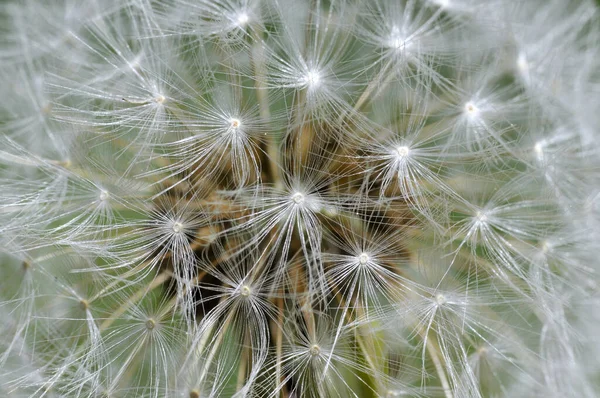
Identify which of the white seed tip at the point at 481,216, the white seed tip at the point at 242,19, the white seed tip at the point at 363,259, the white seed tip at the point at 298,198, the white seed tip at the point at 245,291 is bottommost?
the white seed tip at the point at 245,291

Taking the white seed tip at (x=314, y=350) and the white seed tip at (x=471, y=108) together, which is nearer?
the white seed tip at (x=314, y=350)

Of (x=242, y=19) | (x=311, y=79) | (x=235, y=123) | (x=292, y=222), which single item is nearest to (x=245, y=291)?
(x=292, y=222)

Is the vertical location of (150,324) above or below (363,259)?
below

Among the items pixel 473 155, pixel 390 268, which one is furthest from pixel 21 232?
pixel 473 155

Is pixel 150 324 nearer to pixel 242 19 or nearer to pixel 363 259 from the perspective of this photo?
pixel 363 259

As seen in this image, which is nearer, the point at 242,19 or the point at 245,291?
the point at 245,291

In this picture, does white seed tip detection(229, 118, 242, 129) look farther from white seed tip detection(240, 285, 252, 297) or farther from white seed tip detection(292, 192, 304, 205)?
white seed tip detection(240, 285, 252, 297)

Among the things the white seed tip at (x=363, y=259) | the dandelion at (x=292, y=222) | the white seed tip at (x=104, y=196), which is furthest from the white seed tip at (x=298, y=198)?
the white seed tip at (x=104, y=196)

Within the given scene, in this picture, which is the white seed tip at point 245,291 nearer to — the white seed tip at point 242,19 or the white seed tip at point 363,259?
the white seed tip at point 363,259
